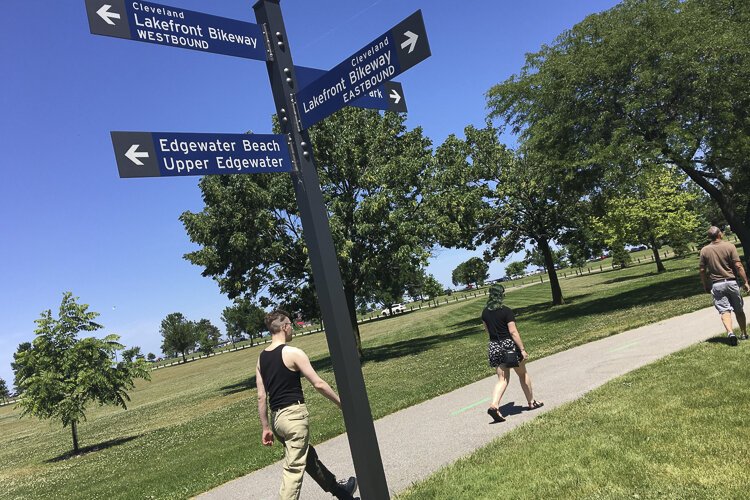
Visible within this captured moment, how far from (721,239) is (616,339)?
13.6ft

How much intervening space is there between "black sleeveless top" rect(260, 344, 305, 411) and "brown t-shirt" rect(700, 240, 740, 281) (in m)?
7.78

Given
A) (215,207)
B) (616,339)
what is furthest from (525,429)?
(215,207)

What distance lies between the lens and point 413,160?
74.6 ft

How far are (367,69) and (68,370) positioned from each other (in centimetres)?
1460

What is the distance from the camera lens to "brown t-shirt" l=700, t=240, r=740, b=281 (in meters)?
8.52

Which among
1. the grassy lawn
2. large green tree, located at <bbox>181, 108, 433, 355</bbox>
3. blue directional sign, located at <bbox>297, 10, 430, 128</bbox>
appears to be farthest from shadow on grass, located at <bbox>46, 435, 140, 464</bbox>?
blue directional sign, located at <bbox>297, 10, 430, 128</bbox>

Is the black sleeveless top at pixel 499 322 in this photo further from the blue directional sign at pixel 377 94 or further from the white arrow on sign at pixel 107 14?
the white arrow on sign at pixel 107 14

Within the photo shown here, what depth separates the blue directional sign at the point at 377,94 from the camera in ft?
13.5

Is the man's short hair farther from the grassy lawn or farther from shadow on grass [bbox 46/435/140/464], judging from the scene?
shadow on grass [bbox 46/435/140/464]

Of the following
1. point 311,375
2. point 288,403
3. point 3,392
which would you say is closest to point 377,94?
point 311,375

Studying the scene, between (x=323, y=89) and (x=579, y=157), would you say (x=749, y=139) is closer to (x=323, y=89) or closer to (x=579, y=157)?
(x=579, y=157)

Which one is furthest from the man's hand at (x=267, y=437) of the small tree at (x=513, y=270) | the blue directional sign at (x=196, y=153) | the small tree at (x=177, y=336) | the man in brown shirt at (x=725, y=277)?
the small tree at (x=513, y=270)

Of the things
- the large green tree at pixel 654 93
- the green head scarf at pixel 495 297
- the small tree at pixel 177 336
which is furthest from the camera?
the small tree at pixel 177 336

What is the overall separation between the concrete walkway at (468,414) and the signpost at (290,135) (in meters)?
2.07
